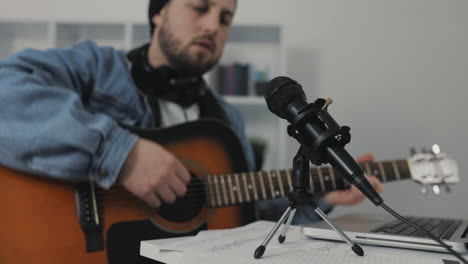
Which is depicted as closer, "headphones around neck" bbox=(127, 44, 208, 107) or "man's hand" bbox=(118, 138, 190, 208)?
"man's hand" bbox=(118, 138, 190, 208)

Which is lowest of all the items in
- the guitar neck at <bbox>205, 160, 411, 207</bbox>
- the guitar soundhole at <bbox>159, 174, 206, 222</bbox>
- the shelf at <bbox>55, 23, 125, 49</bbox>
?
the guitar soundhole at <bbox>159, 174, 206, 222</bbox>

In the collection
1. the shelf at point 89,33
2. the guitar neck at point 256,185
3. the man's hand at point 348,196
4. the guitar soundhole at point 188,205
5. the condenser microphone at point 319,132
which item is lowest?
the man's hand at point 348,196

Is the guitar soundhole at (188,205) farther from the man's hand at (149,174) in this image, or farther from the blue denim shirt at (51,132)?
the blue denim shirt at (51,132)

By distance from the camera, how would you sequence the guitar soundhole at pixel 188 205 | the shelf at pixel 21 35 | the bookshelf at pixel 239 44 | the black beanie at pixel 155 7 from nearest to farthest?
the guitar soundhole at pixel 188 205 → the black beanie at pixel 155 7 → the bookshelf at pixel 239 44 → the shelf at pixel 21 35

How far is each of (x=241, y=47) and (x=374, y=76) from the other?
2.50ft

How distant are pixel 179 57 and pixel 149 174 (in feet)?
1.84

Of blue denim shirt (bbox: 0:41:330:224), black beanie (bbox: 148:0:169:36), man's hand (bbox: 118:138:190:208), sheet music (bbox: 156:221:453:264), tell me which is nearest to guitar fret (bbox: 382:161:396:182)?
sheet music (bbox: 156:221:453:264)

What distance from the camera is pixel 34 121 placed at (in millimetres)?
711

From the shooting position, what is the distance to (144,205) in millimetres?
757

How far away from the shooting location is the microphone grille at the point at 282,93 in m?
0.44

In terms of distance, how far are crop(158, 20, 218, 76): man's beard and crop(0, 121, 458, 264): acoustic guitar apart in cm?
33

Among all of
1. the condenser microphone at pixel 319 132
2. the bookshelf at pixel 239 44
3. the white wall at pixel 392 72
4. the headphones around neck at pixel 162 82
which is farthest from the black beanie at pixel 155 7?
the condenser microphone at pixel 319 132

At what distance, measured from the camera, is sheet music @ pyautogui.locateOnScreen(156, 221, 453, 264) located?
43cm

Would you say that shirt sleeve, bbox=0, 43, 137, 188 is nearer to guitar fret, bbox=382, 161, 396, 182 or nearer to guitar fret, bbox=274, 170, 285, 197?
guitar fret, bbox=274, 170, 285, 197
